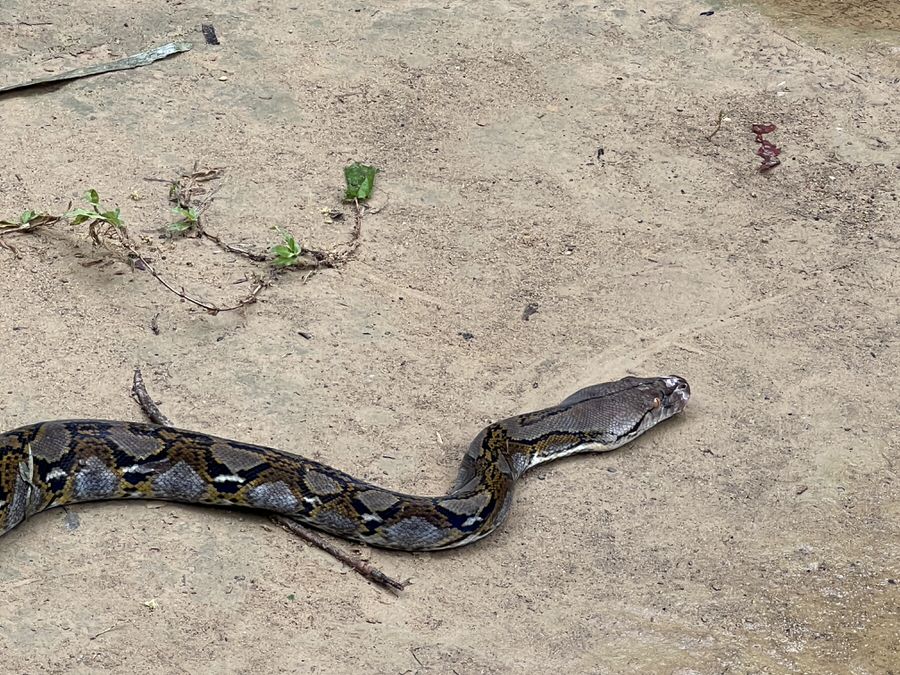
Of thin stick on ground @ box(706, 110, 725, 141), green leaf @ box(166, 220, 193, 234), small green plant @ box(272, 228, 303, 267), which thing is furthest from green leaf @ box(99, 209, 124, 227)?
thin stick on ground @ box(706, 110, 725, 141)

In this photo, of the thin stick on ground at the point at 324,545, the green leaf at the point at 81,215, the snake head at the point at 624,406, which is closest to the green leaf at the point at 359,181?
the green leaf at the point at 81,215

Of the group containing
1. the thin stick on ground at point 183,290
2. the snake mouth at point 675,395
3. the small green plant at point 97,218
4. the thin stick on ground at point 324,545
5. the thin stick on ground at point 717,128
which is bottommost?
the snake mouth at point 675,395

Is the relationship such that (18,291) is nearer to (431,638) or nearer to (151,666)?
(151,666)

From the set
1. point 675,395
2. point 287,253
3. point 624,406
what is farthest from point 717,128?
point 287,253

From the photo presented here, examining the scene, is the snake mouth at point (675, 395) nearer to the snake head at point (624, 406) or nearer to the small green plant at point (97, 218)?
the snake head at point (624, 406)

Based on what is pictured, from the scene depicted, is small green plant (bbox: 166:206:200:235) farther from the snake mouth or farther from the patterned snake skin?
the snake mouth

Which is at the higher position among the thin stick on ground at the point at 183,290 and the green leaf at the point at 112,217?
the green leaf at the point at 112,217
